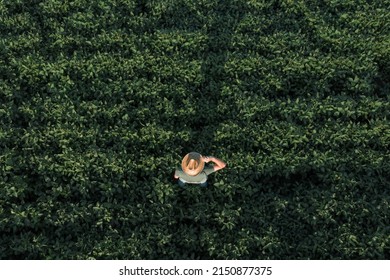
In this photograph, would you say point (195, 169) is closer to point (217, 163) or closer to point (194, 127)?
point (217, 163)

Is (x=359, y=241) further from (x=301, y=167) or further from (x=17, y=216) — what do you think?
(x=17, y=216)

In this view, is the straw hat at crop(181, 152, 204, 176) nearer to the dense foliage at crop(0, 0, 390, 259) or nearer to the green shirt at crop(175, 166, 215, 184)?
the green shirt at crop(175, 166, 215, 184)

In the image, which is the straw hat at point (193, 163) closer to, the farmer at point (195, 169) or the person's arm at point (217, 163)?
the farmer at point (195, 169)

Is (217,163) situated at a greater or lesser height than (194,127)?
lesser

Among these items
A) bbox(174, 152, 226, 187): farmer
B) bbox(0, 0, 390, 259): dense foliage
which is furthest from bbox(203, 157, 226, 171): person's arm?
bbox(0, 0, 390, 259): dense foliage

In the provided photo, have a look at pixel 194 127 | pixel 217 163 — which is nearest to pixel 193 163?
pixel 217 163

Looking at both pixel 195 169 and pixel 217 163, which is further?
pixel 217 163

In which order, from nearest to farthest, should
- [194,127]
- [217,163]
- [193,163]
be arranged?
[193,163]
[217,163]
[194,127]
